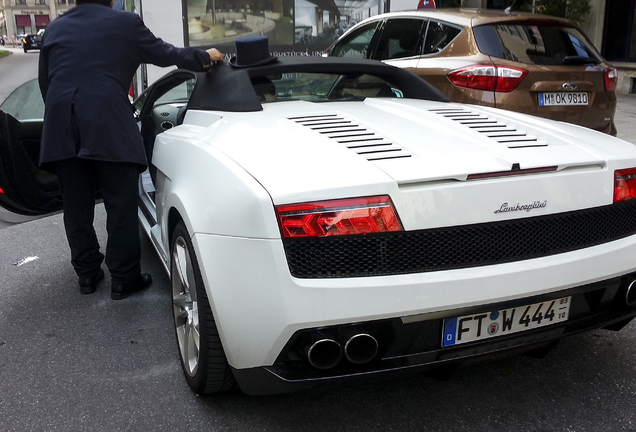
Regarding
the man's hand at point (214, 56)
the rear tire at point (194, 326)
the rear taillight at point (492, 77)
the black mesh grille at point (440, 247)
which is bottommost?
the rear tire at point (194, 326)

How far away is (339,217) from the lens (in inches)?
72.0

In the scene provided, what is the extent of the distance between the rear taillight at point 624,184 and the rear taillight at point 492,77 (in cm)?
274

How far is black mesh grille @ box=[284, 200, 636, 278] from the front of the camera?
1831mm

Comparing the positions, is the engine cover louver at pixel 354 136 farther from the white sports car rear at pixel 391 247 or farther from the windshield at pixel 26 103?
the windshield at pixel 26 103

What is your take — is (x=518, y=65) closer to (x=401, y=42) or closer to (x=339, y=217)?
(x=401, y=42)

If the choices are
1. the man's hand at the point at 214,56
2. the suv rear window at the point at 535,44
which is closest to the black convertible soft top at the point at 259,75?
the man's hand at the point at 214,56

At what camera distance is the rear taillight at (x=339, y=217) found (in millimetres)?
1816

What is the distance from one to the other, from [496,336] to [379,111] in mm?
1203

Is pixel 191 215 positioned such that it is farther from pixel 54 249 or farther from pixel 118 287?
pixel 54 249

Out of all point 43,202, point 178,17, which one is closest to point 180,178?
point 43,202

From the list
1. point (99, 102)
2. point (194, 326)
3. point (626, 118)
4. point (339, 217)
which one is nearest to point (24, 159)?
point (99, 102)

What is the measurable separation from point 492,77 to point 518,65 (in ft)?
0.76

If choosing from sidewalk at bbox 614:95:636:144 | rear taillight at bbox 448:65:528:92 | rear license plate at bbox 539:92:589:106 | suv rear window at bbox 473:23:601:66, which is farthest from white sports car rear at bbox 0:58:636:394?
sidewalk at bbox 614:95:636:144

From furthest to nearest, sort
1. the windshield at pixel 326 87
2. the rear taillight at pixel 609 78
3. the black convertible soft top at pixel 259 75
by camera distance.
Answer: the rear taillight at pixel 609 78
the windshield at pixel 326 87
the black convertible soft top at pixel 259 75
